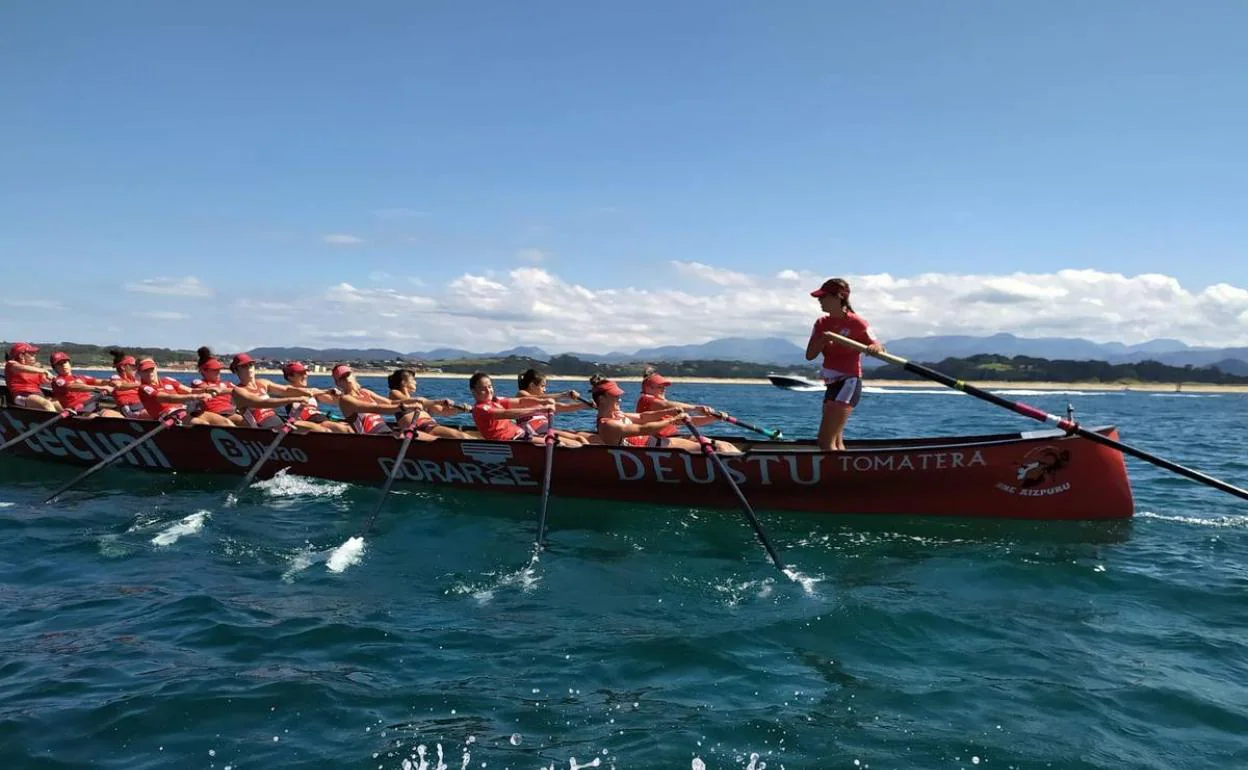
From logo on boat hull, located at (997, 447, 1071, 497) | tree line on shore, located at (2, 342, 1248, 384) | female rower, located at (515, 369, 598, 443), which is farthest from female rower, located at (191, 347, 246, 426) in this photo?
tree line on shore, located at (2, 342, 1248, 384)

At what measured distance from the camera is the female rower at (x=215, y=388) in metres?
15.4

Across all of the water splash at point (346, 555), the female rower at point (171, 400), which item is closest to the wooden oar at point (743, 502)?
the water splash at point (346, 555)

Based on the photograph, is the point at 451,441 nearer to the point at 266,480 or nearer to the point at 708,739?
the point at 266,480

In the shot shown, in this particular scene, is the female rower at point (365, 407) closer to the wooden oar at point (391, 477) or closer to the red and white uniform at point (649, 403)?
the wooden oar at point (391, 477)

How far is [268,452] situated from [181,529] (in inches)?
103

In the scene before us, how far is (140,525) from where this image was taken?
11.1m

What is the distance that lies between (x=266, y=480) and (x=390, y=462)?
2.62m

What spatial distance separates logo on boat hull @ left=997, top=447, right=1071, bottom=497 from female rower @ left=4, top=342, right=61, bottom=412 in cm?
1764

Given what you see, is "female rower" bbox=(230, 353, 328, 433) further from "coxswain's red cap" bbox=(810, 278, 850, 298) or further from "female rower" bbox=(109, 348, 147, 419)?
"coxswain's red cap" bbox=(810, 278, 850, 298)

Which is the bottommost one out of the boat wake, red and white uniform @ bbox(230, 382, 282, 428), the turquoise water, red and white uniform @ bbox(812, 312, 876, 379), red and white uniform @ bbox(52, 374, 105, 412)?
the turquoise water

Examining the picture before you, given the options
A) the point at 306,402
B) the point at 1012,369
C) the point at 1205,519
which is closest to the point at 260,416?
the point at 306,402

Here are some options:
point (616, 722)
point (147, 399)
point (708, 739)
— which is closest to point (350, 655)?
point (616, 722)

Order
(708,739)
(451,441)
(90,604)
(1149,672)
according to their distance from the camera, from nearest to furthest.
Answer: (708,739)
(1149,672)
(90,604)
(451,441)

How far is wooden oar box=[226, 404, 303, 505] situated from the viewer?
41.8 feet
